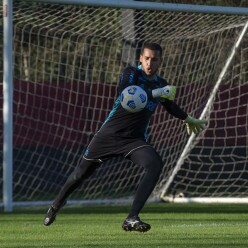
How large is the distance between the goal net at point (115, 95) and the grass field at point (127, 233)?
1018mm

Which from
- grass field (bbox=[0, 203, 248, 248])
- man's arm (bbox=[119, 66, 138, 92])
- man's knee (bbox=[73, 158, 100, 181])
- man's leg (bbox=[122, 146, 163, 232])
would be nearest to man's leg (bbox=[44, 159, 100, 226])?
man's knee (bbox=[73, 158, 100, 181])

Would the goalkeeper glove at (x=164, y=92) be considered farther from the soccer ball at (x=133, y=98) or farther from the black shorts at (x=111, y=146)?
the black shorts at (x=111, y=146)

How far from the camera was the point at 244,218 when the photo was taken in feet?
32.9

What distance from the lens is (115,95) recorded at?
13.2 meters

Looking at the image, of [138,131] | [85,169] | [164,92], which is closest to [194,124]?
[138,131]

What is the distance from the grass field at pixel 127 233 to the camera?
24.7ft

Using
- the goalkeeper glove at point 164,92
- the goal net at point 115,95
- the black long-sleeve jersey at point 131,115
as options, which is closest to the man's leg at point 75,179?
the black long-sleeve jersey at point 131,115

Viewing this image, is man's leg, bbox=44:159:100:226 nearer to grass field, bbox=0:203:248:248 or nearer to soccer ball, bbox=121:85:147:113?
grass field, bbox=0:203:248:248

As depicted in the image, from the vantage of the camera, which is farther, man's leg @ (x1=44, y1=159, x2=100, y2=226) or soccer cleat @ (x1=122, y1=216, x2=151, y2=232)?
man's leg @ (x1=44, y1=159, x2=100, y2=226)

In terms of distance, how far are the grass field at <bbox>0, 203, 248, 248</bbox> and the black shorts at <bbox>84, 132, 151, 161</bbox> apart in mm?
662

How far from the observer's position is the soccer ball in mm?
7555

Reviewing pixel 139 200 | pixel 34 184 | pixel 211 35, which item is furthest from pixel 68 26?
pixel 139 200

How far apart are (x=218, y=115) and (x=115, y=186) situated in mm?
1776

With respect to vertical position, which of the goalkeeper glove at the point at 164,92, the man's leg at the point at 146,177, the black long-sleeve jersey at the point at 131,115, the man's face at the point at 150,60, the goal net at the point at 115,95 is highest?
the man's face at the point at 150,60
